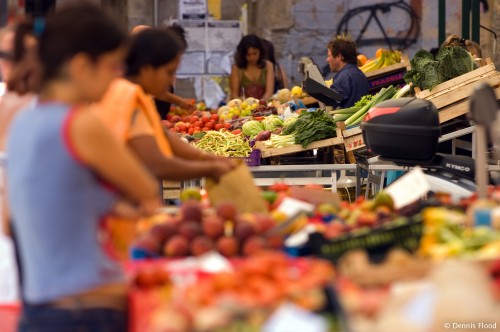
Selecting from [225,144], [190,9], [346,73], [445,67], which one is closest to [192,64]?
[190,9]

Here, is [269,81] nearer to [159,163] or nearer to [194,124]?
[194,124]

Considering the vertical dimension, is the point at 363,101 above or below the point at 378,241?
above

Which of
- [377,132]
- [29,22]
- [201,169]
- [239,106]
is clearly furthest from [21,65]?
[239,106]

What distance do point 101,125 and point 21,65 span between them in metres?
1.12

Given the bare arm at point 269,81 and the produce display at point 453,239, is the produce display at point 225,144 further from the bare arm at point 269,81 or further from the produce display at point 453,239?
the produce display at point 453,239

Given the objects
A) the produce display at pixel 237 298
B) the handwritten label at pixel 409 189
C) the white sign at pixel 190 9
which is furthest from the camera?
the white sign at pixel 190 9

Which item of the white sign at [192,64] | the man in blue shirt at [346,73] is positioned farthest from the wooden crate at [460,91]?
the white sign at [192,64]

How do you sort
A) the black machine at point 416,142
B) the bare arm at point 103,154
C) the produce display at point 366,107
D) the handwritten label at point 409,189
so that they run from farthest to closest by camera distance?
the produce display at point 366,107
the black machine at point 416,142
the handwritten label at point 409,189
the bare arm at point 103,154

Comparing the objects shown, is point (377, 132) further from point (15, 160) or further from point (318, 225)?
point (15, 160)

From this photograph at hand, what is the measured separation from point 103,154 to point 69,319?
0.56 m

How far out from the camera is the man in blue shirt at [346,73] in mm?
12887

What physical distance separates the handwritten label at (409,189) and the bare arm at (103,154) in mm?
2067

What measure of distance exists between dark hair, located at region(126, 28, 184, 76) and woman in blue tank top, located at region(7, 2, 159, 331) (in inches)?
71.8

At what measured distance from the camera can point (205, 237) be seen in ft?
15.2
